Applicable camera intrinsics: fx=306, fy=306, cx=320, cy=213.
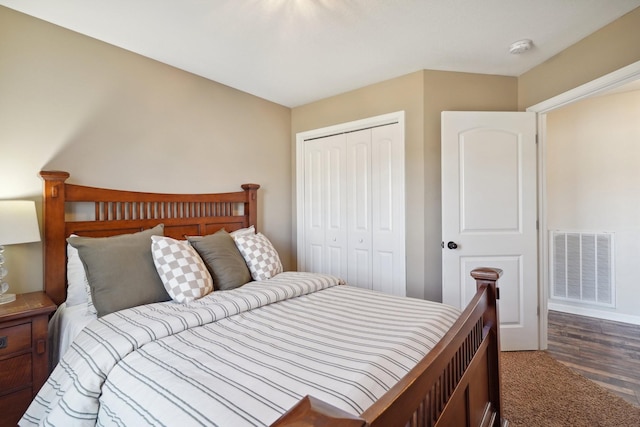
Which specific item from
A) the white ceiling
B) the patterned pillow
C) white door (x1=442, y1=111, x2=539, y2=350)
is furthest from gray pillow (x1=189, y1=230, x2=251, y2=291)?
white door (x1=442, y1=111, x2=539, y2=350)

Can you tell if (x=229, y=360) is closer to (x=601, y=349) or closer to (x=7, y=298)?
(x=7, y=298)

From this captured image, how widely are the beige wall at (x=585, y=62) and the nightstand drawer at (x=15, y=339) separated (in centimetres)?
379

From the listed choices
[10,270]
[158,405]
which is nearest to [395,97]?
[158,405]

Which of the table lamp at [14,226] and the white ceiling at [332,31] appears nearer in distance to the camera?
the table lamp at [14,226]

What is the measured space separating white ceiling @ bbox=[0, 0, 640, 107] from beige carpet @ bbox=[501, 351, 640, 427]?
2479 millimetres

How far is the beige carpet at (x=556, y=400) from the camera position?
180cm

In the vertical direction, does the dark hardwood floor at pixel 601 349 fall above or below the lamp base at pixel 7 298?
below

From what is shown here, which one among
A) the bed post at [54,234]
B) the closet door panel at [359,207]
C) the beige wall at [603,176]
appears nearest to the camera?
the bed post at [54,234]

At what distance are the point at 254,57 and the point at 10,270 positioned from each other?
7.18 feet

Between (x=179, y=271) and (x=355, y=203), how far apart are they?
1.90m

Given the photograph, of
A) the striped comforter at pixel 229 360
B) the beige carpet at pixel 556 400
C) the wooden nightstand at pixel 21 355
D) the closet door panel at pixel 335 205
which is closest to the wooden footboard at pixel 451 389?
the striped comforter at pixel 229 360

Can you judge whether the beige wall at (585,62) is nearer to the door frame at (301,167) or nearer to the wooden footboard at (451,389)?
the door frame at (301,167)

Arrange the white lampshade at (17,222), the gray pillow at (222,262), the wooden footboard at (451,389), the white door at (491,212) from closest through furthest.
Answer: the wooden footboard at (451,389)
the white lampshade at (17,222)
the gray pillow at (222,262)
the white door at (491,212)

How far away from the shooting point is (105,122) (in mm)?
2232
